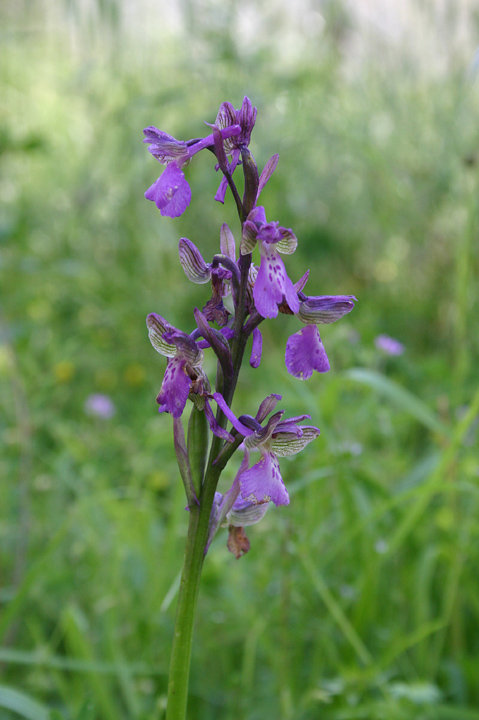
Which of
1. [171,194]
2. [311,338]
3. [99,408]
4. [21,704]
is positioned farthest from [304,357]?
[99,408]

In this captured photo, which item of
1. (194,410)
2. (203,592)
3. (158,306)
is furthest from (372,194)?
(194,410)

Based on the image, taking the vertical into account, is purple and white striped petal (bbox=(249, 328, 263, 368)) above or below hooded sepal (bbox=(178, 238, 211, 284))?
below

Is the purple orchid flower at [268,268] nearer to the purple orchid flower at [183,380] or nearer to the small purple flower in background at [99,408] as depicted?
the purple orchid flower at [183,380]

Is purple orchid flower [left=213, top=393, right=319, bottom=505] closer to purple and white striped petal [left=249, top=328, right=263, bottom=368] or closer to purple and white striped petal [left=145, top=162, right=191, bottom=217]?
purple and white striped petal [left=249, top=328, right=263, bottom=368]

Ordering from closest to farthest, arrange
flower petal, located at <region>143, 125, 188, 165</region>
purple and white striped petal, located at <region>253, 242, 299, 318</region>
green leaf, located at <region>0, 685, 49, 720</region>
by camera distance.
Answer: purple and white striped petal, located at <region>253, 242, 299, 318</region>, flower petal, located at <region>143, 125, 188, 165</region>, green leaf, located at <region>0, 685, 49, 720</region>

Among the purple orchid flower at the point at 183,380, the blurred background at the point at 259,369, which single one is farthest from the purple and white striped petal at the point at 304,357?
the blurred background at the point at 259,369

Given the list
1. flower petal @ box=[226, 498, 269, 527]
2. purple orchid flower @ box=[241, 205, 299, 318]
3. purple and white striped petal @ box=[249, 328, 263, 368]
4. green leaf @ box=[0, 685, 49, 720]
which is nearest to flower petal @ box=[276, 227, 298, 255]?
purple orchid flower @ box=[241, 205, 299, 318]

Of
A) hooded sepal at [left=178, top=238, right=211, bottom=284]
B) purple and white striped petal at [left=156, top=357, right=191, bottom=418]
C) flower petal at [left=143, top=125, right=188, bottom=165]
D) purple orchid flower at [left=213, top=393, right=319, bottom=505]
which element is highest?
flower petal at [left=143, top=125, right=188, bottom=165]

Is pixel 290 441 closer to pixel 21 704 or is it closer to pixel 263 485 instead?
pixel 263 485
